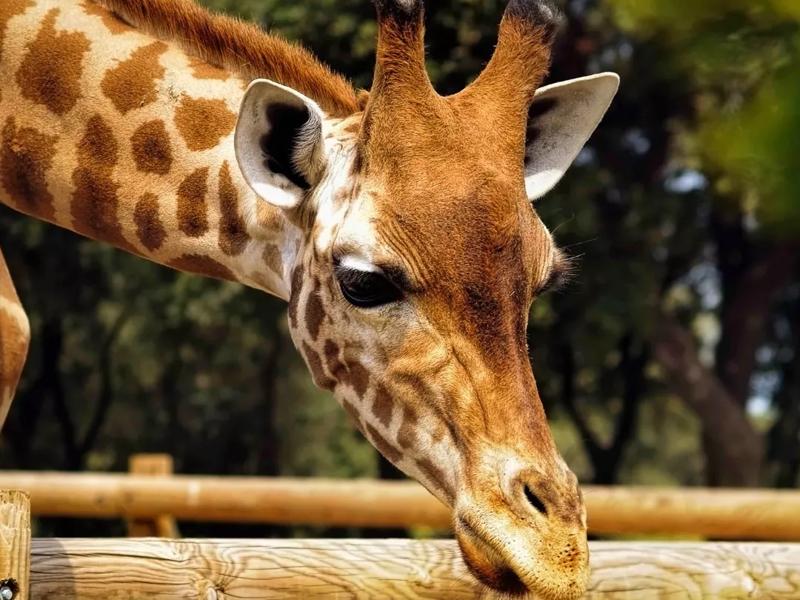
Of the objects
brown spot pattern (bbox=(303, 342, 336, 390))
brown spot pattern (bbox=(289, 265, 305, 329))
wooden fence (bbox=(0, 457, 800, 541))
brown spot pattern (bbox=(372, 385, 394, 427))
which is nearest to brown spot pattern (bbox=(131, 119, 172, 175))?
brown spot pattern (bbox=(289, 265, 305, 329))

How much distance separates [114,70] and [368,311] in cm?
107

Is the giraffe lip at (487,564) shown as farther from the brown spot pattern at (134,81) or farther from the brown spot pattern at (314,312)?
the brown spot pattern at (134,81)

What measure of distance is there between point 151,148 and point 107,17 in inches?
19.1

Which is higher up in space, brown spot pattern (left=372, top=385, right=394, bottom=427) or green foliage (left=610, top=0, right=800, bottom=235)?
brown spot pattern (left=372, top=385, right=394, bottom=427)

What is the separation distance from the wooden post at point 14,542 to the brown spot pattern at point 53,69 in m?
1.30

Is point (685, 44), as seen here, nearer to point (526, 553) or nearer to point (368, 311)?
point (526, 553)

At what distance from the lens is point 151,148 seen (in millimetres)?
3117

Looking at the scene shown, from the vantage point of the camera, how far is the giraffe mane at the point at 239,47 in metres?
3.10

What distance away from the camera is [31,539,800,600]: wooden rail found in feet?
8.41

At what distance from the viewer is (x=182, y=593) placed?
265 centimetres

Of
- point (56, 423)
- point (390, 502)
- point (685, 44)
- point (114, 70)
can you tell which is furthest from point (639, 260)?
point (685, 44)

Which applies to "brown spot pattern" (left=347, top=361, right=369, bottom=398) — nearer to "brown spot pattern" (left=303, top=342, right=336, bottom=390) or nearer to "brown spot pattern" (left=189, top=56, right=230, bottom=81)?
"brown spot pattern" (left=303, top=342, right=336, bottom=390)

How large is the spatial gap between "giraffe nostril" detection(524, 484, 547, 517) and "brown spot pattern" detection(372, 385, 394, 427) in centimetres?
44

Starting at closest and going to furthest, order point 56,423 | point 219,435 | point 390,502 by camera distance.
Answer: point 390,502
point 56,423
point 219,435
